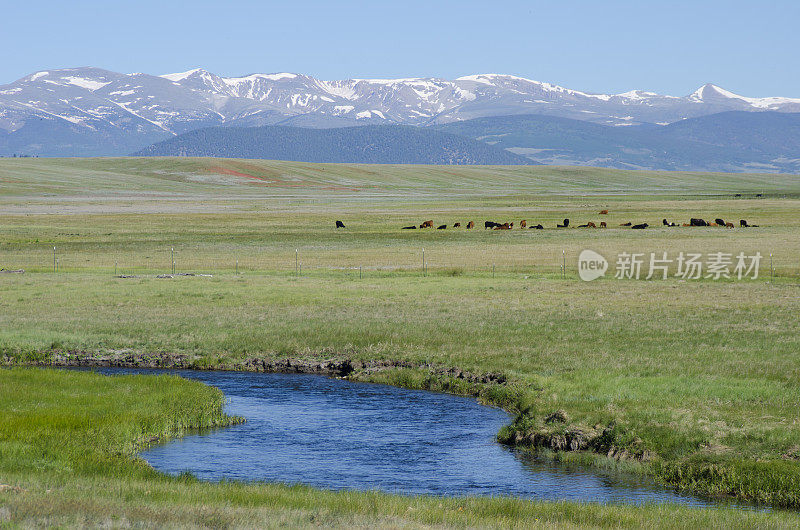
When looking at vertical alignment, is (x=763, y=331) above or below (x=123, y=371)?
above

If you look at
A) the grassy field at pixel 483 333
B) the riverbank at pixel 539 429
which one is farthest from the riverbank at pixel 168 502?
the riverbank at pixel 539 429

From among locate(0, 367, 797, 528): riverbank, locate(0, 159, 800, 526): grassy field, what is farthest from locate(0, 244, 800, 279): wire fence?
locate(0, 367, 797, 528): riverbank

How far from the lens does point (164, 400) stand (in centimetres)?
2500

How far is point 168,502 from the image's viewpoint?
14.5 metres

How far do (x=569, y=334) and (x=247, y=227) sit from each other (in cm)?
7076

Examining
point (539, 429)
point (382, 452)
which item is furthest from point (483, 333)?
point (382, 452)

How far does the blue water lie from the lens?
62.1 ft

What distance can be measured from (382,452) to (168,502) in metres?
7.87

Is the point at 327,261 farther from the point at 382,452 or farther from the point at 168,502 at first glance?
the point at 168,502

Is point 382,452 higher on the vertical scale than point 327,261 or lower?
lower

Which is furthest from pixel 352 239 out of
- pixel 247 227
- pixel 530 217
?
pixel 530 217

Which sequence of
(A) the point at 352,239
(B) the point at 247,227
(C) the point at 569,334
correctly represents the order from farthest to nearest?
1. (B) the point at 247,227
2. (A) the point at 352,239
3. (C) the point at 569,334

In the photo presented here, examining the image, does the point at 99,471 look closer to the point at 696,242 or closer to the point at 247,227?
the point at 696,242

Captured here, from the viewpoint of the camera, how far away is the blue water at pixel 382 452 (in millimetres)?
18922
